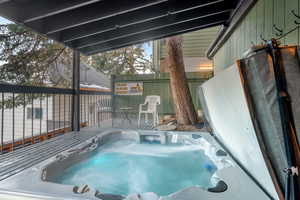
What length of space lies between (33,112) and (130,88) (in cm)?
315

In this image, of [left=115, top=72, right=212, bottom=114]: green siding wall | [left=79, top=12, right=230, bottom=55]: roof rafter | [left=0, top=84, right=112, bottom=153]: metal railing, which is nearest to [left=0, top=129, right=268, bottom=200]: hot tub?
[left=0, top=84, right=112, bottom=153]: metal railing

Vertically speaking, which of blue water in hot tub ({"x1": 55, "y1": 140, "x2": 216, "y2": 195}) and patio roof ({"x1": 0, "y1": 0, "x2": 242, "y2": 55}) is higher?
patio roof ({"x1": 0, "y1": 0, "x2": 242, "y2": 55})

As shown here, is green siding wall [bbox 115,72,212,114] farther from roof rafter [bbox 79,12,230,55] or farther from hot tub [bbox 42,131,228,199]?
hot tub [bbox 42,131,228,199]

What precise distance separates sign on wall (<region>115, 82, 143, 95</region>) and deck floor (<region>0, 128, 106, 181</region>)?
11.5 feet

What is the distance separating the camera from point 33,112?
4148 mm

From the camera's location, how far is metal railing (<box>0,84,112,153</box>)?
2.64 metres

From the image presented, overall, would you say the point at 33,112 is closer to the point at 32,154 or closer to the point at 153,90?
the point at 32,154

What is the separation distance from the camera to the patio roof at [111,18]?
6.58 feet

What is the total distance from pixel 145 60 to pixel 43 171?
29.9 feet

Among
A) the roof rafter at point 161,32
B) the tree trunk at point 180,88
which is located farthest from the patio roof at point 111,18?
the tree trunk at point 180,88

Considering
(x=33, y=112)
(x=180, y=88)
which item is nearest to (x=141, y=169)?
(x=180, y=88)

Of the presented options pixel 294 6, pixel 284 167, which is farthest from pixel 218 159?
pixel 294 6

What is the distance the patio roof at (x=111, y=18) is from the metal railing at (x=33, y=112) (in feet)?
2.92

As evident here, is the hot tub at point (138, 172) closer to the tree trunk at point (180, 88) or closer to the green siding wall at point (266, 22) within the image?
the green siding wall at point (266, 22)
